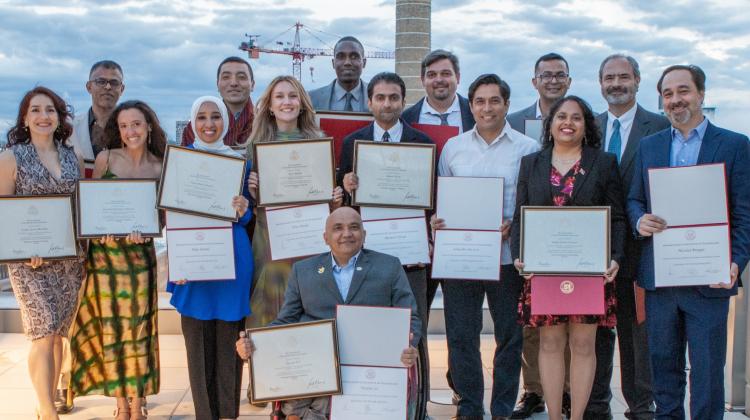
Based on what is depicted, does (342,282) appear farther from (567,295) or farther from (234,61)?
(234,61)

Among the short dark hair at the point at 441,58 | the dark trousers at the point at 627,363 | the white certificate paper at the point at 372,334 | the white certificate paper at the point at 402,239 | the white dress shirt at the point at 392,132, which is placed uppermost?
the short dark hair at the point at 441,58

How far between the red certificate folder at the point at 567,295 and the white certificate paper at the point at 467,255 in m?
0.33

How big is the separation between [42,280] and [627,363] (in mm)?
3252

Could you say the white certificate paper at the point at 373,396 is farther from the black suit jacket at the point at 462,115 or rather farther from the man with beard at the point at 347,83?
the man with beard at the point at 347,83

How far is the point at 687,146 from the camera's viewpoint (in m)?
3.67

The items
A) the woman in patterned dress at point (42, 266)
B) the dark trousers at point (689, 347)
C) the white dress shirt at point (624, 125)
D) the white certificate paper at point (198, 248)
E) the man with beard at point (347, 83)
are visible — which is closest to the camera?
the dark trousers at point (689, 347)

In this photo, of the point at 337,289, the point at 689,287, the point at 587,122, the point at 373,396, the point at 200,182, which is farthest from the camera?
the point at 200,182

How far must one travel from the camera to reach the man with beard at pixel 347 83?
5.37 m

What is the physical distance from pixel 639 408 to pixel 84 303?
10.4 ft

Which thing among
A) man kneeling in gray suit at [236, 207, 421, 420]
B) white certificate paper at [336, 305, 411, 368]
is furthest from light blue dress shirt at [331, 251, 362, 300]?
white certificate paper at [336, 305, 411, 368]

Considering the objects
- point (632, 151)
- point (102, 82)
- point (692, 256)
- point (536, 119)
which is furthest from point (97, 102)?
point (692, 256)

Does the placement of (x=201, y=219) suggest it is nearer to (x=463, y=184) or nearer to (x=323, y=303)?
(x=323, y=303)

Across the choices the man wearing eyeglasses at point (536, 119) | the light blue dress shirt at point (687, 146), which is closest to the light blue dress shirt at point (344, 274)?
the light blue dress shirt at point (687, 146)

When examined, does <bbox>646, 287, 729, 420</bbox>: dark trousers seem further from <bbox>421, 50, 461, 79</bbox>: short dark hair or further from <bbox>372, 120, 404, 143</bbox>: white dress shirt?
<bbox>421, 50, 461, 79</bbox>: short dark hair
